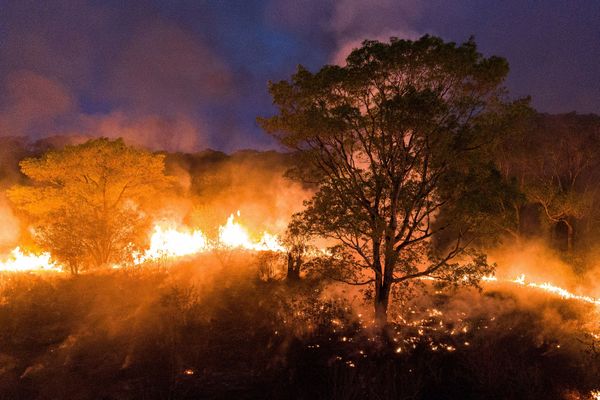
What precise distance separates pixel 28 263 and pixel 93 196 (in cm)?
470

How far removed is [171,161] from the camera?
169ft

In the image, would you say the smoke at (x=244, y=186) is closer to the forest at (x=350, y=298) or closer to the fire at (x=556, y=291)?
the fire at (x=556, y=291)

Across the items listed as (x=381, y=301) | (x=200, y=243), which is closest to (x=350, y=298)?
(x=381, y=301)

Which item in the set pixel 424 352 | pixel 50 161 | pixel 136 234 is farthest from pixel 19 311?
pixel 424 352

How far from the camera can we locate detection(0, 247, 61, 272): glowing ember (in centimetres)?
2117

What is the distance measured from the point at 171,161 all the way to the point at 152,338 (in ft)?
134

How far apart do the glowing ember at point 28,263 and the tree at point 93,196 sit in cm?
126

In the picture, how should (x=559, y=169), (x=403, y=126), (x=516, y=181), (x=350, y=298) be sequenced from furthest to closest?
(x=559, y=169) < (x=516, y=181) < (x=350, y=298) < (x=403, y=126)

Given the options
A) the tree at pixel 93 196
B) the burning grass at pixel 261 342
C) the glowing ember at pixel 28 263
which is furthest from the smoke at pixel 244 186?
the burning grass at pixel 261 342

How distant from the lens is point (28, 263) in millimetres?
23234

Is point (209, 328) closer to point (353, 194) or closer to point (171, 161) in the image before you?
point (353, 194)

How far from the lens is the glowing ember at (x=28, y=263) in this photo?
834 inches

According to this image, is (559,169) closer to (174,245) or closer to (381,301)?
(381,301)

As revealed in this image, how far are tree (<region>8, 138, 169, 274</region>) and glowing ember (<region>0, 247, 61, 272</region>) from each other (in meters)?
1.26
